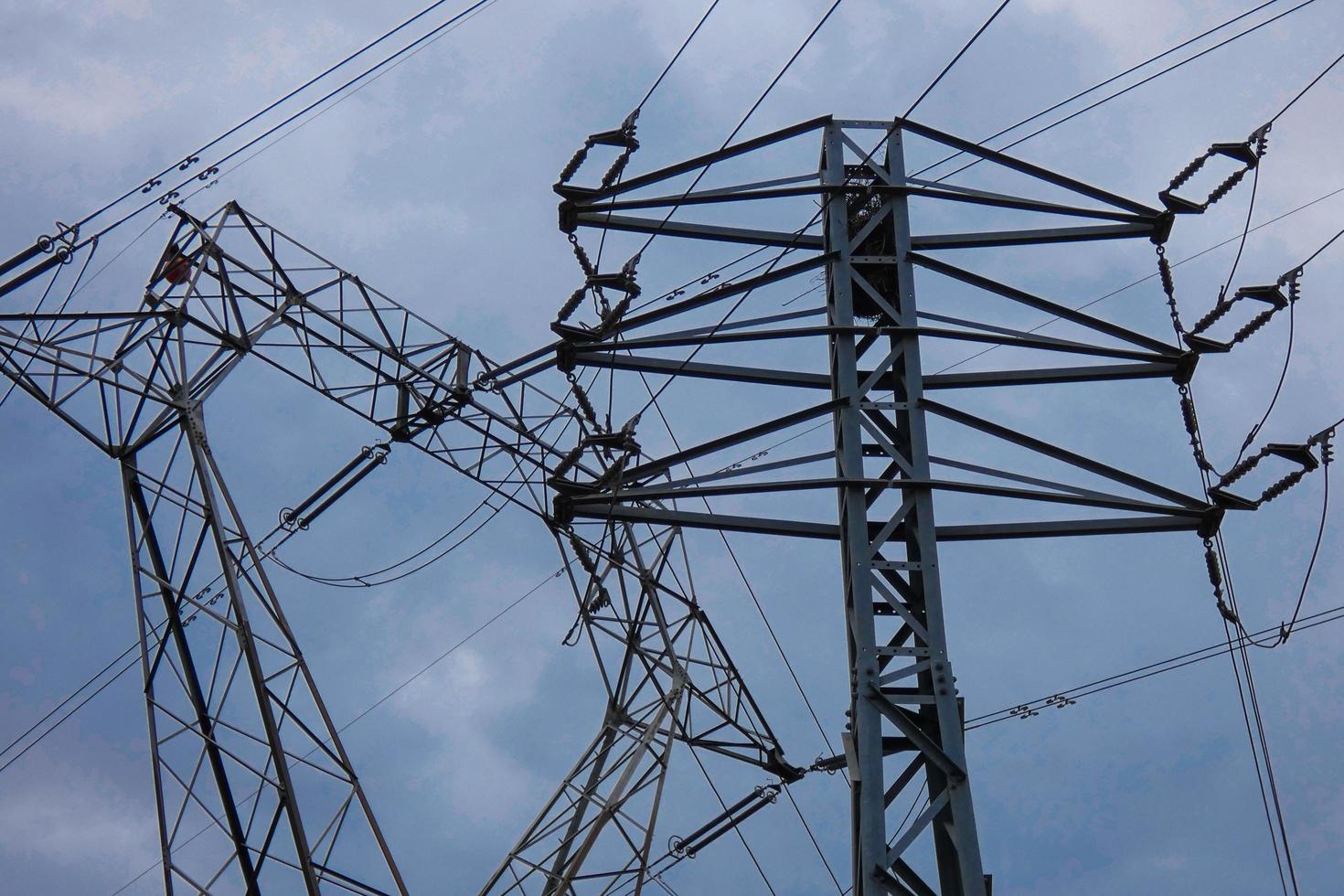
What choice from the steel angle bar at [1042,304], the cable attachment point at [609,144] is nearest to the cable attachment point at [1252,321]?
the steel angle bar at [1042,304]

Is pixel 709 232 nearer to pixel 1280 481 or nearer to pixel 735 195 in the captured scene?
pixel 735 195

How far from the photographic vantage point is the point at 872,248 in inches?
624

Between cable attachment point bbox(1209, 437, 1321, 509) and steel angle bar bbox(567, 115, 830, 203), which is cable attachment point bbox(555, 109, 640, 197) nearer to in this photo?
steel angle bar bbox(567, 115, 830, 203)

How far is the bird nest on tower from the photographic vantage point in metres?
15.4

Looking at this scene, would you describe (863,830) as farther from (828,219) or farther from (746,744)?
(746,744)

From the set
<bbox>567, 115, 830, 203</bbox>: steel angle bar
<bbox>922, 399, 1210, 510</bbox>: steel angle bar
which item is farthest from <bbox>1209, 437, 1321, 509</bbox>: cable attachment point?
<bbox>567, 115, 830, 203</bbox>: steel angle bar

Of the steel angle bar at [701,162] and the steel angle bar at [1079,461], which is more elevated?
the steel angle bar at [701,162]

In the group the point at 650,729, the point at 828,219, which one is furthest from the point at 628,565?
the point at 828,219

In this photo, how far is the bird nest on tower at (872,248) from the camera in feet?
50.5

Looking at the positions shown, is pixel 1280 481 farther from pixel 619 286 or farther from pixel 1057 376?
pixel 619 286

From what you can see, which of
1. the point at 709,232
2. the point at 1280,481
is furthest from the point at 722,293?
the point at 1280,481

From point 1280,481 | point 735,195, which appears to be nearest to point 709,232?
point 735,195

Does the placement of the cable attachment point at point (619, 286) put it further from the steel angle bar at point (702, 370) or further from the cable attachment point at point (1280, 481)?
the cable attachment point at point (1280, 481)

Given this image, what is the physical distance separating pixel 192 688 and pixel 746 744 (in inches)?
346
